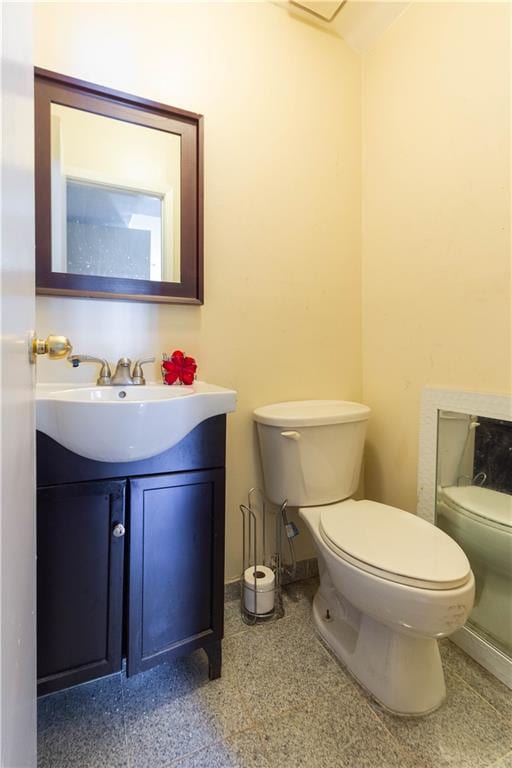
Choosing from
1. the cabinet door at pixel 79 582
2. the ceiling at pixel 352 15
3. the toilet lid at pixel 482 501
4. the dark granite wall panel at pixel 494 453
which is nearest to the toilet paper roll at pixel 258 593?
the cabinet door at pixel 79 582

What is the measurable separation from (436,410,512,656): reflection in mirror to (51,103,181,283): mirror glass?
3.66ft

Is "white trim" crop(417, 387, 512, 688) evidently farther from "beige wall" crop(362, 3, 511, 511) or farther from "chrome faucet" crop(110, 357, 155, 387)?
"chrome faucet" crop(110, 357, 155, 387)

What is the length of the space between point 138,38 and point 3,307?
1.33m

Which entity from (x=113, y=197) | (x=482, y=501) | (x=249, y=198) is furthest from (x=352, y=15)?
(x=482, y=501)

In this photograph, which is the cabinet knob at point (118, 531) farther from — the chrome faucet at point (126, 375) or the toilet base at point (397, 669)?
the toilet base at point (397, 669)

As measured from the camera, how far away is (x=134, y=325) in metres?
1.17

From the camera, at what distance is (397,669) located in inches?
36.0

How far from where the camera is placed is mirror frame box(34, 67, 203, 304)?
3.41 ft

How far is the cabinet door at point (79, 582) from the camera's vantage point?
0.80 metres

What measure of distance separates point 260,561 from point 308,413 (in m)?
0.64

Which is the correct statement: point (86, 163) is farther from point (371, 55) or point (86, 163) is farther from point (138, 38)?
point (371, 55)

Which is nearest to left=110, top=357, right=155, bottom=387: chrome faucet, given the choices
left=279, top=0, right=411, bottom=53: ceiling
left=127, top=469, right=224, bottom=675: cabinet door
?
left=127, top=469, right=224, bottom=675: cabinet door

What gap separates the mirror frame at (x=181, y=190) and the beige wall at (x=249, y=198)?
0.04 meters

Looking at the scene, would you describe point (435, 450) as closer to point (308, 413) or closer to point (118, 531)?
point (308, 413)
